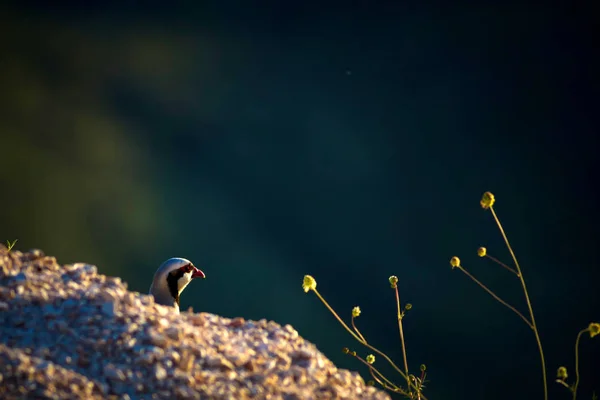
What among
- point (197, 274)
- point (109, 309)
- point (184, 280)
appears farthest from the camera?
point (197, 274)

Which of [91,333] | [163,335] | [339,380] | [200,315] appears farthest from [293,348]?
[91,333]

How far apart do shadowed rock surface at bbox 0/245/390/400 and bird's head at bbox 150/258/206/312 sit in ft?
3.48

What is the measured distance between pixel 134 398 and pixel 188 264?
2412 mm

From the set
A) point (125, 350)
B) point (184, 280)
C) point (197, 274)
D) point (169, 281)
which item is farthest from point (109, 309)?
point (197, 274)

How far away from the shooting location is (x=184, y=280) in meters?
5.54

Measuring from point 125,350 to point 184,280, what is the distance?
220 cm

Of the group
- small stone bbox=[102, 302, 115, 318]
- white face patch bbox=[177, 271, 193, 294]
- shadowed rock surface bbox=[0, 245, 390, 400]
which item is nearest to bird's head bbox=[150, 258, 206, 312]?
white face patch bbox=[177, 271, 193, 294]

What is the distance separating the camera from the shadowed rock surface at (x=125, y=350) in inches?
122

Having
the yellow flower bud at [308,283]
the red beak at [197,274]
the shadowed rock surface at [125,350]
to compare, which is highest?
the red beak at [197,274]

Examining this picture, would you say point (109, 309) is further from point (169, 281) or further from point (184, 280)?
point (184, 280)

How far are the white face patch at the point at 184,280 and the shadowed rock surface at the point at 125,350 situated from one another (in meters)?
1.29

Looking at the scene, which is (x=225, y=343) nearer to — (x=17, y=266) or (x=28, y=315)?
(x=28, y=315)

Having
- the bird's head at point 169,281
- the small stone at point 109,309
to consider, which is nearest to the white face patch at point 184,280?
the bird's head at point 169,281

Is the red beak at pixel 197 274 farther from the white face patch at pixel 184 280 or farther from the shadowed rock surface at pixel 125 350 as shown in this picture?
the shadowed rock surface at pixel 125 350
